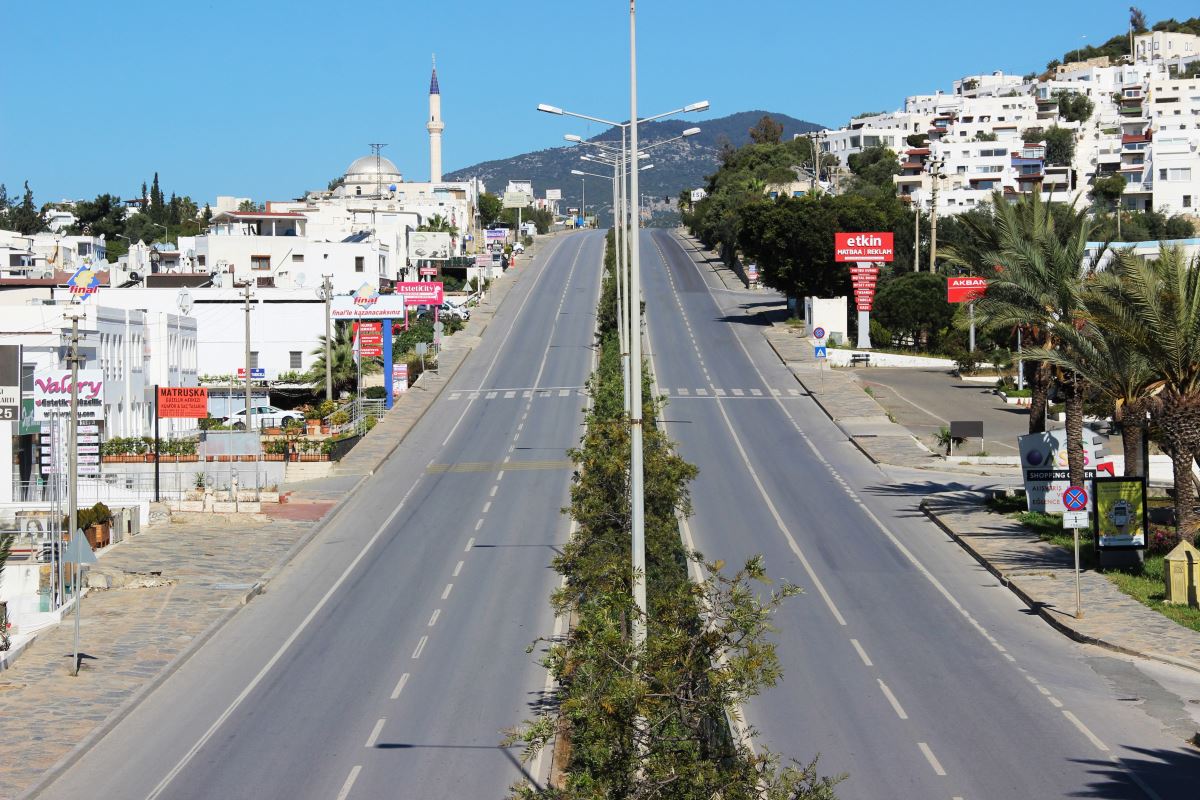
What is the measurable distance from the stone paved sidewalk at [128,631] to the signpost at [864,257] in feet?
143

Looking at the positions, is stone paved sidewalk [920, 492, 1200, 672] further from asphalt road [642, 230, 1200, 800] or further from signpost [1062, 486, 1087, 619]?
signpost [1062, 486, 1087, 619]

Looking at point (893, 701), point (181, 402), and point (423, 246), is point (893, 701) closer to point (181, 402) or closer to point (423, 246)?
point (181, 402)

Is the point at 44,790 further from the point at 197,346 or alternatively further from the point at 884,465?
the point at 197,346

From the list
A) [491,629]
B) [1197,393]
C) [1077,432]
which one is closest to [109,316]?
[491,629]

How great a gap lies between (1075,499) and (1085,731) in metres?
8.95

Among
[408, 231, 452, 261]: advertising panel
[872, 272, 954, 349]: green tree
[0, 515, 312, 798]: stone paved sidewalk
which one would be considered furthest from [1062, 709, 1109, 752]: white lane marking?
[408, 231, 452, 261]: advertising panel

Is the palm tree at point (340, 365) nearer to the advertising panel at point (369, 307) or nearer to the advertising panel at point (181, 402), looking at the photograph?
the advertising panel at point (369, 307)

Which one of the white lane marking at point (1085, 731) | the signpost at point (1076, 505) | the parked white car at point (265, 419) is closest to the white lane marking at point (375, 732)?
the white lane marking at point (1085, 731)

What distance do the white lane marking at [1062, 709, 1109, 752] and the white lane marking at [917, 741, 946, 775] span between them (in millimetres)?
2456

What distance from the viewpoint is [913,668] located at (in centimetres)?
2545

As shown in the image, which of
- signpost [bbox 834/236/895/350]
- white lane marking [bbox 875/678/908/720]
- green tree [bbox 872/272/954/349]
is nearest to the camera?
white lane marking [bbox 875/678/908/720]

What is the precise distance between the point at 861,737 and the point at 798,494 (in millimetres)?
23233

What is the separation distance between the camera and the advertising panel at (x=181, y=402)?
168 ft

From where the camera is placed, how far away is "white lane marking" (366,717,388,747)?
857 inches
